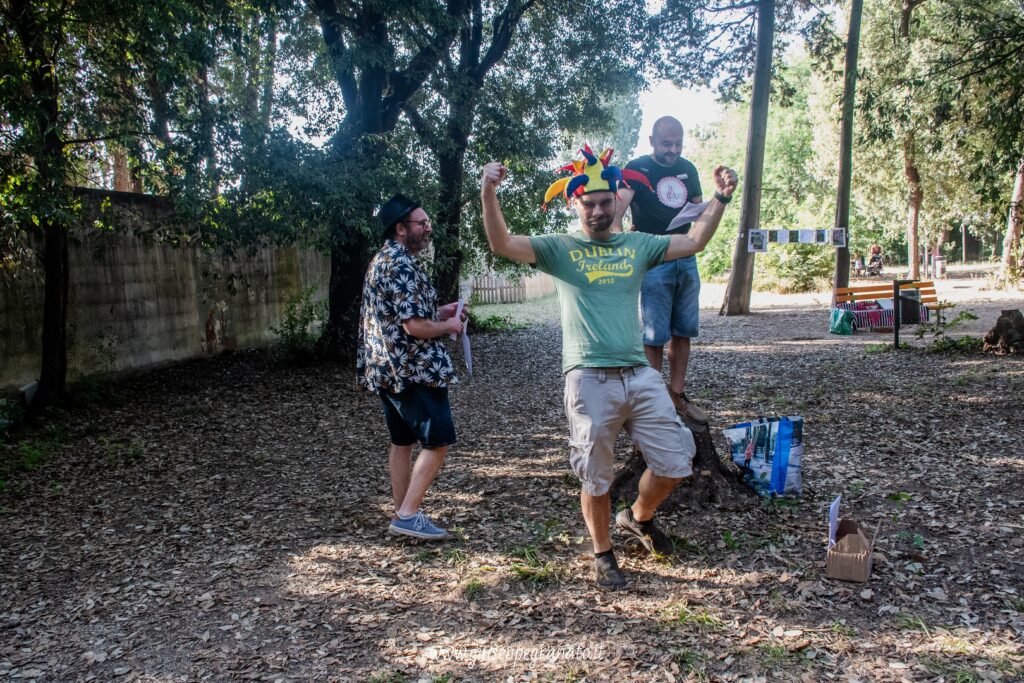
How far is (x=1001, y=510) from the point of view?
440cm

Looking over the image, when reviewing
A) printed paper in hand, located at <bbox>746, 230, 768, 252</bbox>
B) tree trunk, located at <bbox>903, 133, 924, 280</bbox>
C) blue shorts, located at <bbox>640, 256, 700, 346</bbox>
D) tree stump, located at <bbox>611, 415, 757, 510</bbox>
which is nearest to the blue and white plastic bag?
tree stump, located at <bbox>611, 415, 757, 510</bbox>

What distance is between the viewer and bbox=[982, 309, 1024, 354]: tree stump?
9695 mm

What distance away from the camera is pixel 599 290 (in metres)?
3.50

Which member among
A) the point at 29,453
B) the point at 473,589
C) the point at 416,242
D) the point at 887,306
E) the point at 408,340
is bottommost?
the point at 473,589

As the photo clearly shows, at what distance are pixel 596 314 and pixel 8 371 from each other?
261 inches

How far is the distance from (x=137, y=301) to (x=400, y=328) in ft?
23.0

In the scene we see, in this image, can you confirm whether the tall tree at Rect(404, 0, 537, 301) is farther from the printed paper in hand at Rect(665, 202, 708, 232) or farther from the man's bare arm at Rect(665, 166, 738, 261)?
the man's bare arm at Rect(665, 166, 738, 261)

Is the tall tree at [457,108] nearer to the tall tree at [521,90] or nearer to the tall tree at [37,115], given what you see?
the tall tree at [521,90]

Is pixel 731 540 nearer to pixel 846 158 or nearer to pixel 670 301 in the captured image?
pixel 670 301

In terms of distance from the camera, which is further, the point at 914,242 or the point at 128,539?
the point at 914,242

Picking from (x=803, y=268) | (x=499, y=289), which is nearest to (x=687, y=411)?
(x=803, y=268)

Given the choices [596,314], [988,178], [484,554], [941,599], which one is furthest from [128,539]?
[988,178]

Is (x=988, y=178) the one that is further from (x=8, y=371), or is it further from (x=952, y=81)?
(x=8, y=371)

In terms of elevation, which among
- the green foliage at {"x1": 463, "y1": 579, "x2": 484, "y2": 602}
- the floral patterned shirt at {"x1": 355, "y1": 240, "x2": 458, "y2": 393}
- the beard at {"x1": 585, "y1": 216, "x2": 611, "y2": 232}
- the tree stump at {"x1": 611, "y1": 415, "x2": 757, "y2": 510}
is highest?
the beard at {"x1": 585, "y1": 216, "x2": 611, "y2": 232}
